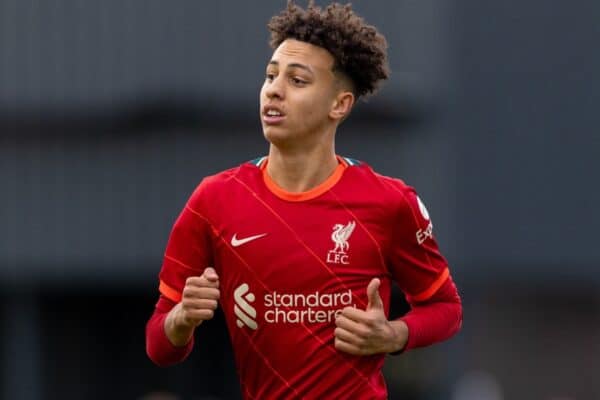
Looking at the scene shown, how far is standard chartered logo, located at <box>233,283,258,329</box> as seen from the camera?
686 centimetres

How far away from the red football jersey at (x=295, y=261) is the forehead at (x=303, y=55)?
18.5 inches

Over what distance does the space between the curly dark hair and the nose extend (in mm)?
223

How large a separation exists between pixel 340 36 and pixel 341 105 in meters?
0.29

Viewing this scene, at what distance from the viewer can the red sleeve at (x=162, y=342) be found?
6.84 meters

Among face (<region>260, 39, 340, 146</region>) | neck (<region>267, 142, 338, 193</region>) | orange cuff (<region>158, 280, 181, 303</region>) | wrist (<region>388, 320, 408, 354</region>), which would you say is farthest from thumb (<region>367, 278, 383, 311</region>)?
orange cuff (<region>158, 280, 181, 303</region>)

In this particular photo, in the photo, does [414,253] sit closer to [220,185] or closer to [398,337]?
[398,337]

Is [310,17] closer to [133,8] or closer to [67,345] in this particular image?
[133,8]

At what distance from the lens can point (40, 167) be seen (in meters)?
20.7

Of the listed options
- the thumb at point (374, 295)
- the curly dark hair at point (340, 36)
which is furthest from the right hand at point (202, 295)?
the curly dark hair at point (340, 36)

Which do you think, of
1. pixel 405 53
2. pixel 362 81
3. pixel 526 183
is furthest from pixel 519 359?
pixel 362 81

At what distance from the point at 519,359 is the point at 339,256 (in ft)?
54.4

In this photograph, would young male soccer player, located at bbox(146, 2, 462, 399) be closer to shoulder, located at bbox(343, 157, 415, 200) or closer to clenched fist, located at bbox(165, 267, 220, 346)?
shoulder, located at bbox(343, 157, 415, 200)

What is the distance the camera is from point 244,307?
6867mm

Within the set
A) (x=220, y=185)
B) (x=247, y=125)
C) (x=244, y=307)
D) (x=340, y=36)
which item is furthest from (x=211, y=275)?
(x=247, y=125)
